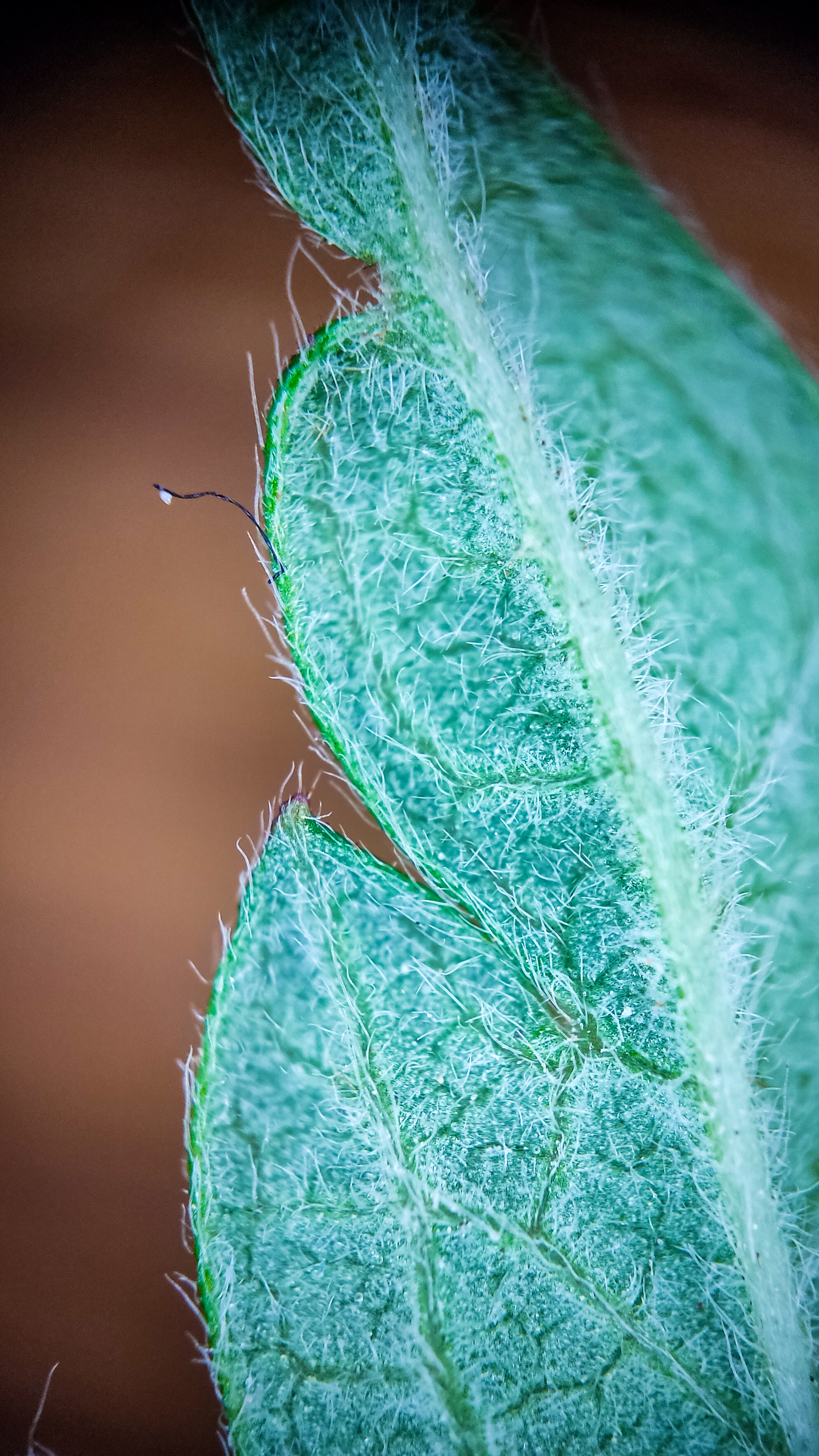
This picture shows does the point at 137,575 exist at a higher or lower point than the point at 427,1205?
higher

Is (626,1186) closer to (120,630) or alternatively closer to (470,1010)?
(470,1010)

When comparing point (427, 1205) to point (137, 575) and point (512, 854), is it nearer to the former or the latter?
point (512, 854)

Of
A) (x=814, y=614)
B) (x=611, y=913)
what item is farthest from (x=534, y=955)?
(x=814, y=614)

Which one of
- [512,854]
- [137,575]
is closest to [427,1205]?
[512,854]
